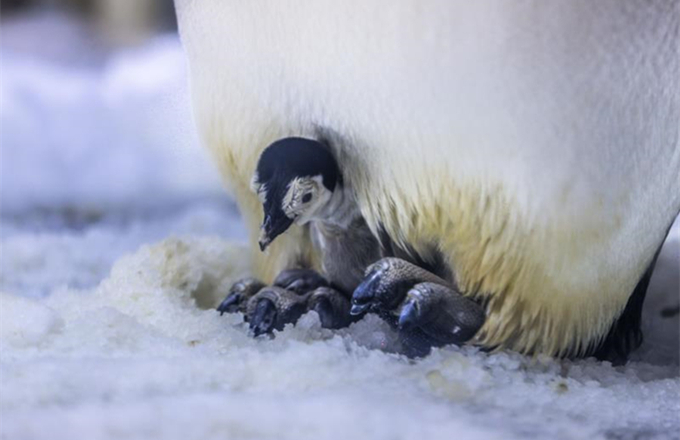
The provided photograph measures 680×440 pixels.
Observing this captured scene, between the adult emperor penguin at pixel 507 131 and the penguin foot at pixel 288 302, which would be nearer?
the adult emperor penguin at pixel 507 131

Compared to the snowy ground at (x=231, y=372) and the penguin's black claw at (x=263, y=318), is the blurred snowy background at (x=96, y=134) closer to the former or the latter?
the snowy ground at (x=231, y=372)

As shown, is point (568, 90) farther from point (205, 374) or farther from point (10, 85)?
point (10, 85)

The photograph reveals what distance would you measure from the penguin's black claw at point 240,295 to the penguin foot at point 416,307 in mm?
162

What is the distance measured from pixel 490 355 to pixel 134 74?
155cm

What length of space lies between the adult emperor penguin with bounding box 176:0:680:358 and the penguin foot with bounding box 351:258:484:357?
0.07 ft

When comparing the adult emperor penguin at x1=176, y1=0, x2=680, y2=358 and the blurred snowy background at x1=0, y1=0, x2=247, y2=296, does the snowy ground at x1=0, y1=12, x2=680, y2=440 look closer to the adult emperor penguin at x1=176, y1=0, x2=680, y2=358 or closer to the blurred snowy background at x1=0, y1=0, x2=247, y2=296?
the adult emperor penguin at x1=176, y1=0, x2=680, y2=358

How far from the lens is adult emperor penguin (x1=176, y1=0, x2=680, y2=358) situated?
74 cm

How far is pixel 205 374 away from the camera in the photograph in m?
0.65

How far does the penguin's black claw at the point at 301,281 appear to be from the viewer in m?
0.95

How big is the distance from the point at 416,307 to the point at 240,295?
23cm

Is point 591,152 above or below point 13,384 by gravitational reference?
above

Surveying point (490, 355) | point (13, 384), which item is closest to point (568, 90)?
point (490, 355)

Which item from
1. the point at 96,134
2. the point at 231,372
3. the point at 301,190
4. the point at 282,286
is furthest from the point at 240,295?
the point at 96,134

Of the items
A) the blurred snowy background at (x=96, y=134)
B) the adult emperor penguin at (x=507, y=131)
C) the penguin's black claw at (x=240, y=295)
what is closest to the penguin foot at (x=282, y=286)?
the penguin's black claw at (x=240, y=295)
